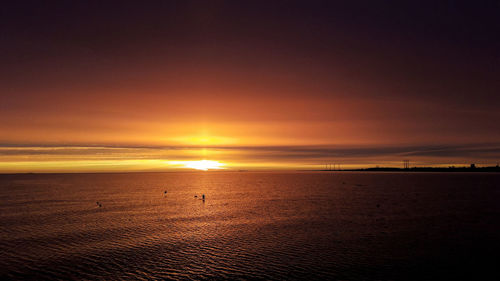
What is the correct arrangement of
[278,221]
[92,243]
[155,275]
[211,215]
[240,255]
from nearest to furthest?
[155,275]
[240,255]
[92,243]
[278,221]
[211,215]

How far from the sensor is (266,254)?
111 ft

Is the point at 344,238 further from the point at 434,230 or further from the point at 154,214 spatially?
the point at 154,214

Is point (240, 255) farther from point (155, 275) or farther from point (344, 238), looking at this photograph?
point (344, 238)

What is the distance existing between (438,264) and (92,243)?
1525 inches

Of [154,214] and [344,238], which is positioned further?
[154,214]

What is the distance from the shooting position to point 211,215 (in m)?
64.2

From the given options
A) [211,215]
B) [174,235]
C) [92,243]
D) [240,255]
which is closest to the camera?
[240,255]

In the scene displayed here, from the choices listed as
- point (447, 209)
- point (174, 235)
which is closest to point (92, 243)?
point (174, 235)

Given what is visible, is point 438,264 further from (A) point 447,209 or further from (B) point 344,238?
A: (A) point 447,209

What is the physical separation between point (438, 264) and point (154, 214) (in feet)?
169

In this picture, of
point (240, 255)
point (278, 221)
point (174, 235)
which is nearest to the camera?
point (240, 255)

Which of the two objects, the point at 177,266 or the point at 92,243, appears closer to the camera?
the point at 177,266

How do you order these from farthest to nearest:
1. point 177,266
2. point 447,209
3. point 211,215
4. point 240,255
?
point 447,209
point 211,215
point 240,255
point 177,266

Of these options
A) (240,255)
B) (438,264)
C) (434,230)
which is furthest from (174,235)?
(434,230)
